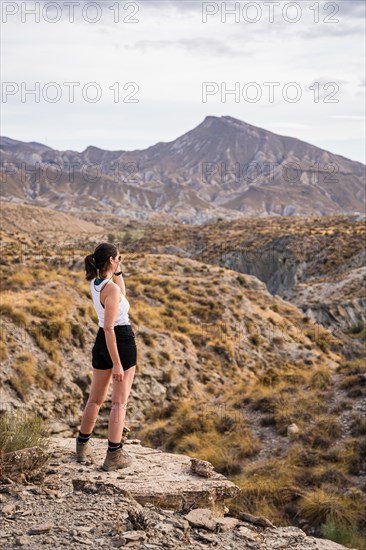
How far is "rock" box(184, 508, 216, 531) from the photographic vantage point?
4.96 meters

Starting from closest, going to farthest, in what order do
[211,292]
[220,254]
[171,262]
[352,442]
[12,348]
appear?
[352,442], [12,348], [211,292], [171,262], [220,254]

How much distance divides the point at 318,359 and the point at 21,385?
11915 millimetres

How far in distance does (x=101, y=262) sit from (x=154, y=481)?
250 cm

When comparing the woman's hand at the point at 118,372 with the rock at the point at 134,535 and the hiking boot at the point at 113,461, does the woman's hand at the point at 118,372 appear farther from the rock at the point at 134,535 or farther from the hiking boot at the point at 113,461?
the rock at the point at 134,535

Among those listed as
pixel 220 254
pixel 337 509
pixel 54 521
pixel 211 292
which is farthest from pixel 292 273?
pixel 54 521

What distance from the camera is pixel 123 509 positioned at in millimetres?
4871

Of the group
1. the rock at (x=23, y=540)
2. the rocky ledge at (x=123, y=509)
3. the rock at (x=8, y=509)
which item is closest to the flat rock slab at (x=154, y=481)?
the rocky ledge at (x=123, y=509)

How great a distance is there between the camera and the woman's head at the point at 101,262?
5.63 meters

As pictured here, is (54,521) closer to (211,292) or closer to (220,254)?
(211,292)

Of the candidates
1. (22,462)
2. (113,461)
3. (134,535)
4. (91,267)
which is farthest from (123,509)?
(91,267)

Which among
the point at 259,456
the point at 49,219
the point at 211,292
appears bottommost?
the point at 259,456

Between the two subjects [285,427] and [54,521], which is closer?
[54,521]

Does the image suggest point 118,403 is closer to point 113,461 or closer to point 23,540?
point 113,461

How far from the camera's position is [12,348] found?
12086 millimetres
